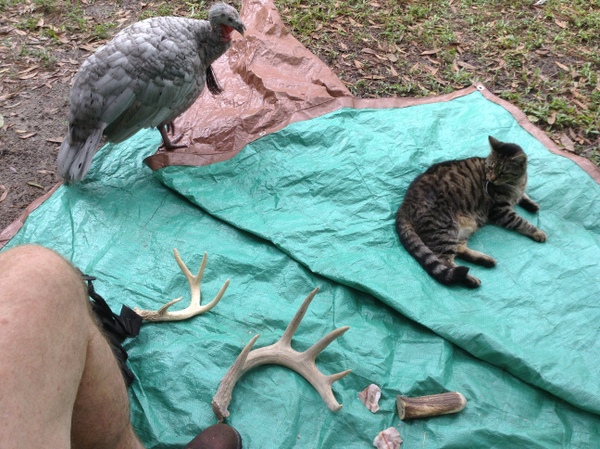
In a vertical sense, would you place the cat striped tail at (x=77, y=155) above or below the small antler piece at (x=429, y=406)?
above

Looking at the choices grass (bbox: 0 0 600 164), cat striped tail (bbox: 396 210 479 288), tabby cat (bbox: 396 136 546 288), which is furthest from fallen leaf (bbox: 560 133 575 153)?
cat striped tail (bbox: 396 210 479 288)

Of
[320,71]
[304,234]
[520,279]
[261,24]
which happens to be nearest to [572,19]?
[320,71]

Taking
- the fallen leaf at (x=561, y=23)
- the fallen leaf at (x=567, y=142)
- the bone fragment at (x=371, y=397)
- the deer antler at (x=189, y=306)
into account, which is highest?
the fallen leaf at (x=561, y=23)

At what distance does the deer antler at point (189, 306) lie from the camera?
2570 mm

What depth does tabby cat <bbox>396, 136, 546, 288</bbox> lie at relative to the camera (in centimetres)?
289

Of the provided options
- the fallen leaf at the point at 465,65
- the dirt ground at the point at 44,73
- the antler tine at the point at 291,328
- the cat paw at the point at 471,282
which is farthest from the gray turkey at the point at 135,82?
the fallen leaf at the point at 465,65

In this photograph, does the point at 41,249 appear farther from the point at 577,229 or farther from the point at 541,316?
the point at 577,229

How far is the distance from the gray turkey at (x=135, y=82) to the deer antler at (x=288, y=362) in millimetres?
1667

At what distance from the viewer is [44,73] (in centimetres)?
461

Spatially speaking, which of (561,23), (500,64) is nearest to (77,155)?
(500,64)

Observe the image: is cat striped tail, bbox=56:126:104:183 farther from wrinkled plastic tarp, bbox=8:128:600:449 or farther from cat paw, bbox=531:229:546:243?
cat paw, bbox=531:229:546:243

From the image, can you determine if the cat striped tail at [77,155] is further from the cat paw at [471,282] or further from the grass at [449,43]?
the cat paw at [471,282]

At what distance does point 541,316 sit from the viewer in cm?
261

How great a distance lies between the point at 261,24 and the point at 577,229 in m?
2.95
